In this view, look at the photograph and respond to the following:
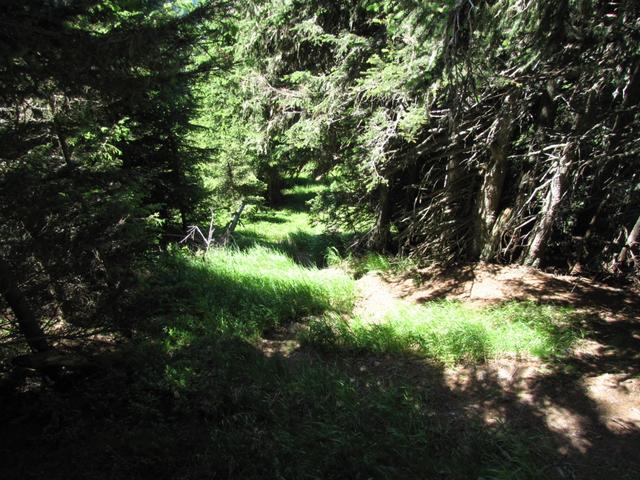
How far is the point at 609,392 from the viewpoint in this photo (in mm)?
A: 3961

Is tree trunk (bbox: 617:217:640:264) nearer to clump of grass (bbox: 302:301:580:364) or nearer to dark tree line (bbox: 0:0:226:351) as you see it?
clump of grass (bbox: 302:301:580:364)

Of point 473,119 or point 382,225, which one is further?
A: point 382,225

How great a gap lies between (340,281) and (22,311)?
5058 mm

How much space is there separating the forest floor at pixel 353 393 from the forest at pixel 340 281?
0.09ft

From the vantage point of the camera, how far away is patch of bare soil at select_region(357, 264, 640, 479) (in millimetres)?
3324

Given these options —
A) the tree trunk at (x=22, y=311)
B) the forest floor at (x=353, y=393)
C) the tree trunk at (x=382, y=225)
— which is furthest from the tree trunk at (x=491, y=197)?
the tree trunk at (x=22, y=311)

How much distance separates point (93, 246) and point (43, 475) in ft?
6.33

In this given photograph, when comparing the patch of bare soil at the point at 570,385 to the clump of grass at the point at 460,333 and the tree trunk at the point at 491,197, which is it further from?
the tree trunk at the point at 491,197

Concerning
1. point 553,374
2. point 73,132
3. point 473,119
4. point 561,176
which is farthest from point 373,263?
point 73,132

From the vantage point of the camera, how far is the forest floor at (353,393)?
3.30 m

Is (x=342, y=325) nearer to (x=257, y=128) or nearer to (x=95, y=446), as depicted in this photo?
(x=95, y=446)

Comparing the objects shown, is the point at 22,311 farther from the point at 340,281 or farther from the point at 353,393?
the point at 340,281

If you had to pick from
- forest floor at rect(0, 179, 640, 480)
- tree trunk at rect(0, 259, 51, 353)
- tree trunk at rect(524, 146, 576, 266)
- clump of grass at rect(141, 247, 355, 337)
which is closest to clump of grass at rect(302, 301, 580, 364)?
forest floor at rect(0, 179, 640, 480)

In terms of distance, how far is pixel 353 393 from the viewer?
422 cm
